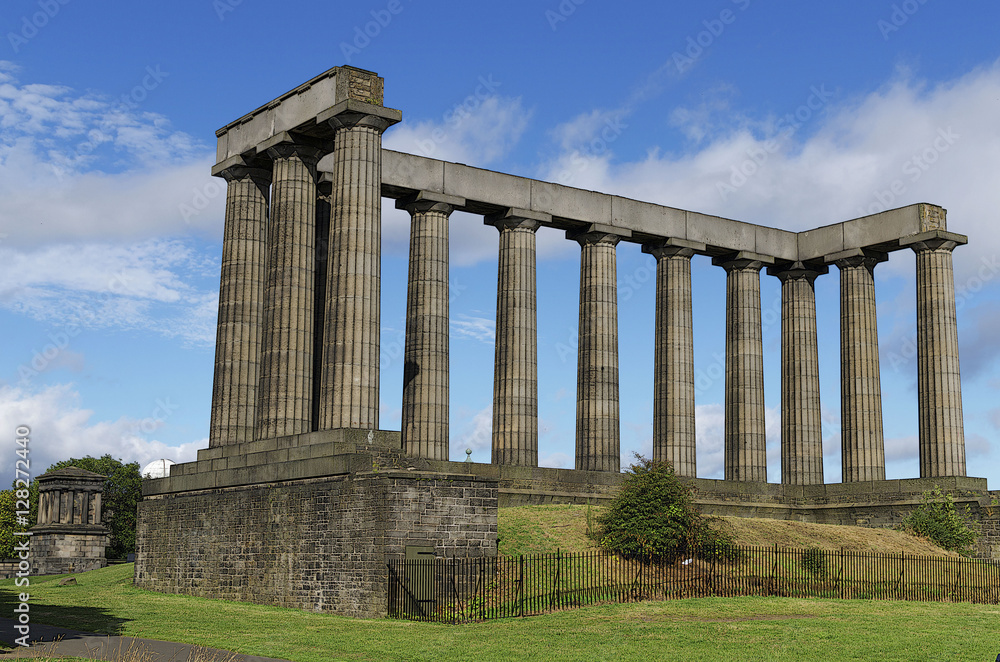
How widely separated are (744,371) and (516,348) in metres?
12.9

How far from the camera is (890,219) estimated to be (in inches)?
2167

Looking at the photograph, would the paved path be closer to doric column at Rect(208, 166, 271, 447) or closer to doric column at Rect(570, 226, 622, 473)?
doric column at Rect(208, 166, 271, 447)

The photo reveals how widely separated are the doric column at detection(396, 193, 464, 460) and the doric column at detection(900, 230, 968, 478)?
861 inches

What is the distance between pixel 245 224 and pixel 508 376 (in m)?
12.4

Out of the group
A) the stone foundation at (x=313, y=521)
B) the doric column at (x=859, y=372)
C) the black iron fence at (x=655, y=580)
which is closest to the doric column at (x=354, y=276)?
the stone foundation at (x=313, y=521)

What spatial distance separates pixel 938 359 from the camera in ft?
172

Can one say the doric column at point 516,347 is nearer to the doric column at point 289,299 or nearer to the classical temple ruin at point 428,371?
the classical temple ruin at point 428,371

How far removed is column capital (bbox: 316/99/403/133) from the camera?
37.9m

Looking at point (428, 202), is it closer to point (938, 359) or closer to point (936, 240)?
point (936, 240)

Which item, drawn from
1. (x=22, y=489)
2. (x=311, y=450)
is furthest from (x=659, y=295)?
(x=22, y=489)

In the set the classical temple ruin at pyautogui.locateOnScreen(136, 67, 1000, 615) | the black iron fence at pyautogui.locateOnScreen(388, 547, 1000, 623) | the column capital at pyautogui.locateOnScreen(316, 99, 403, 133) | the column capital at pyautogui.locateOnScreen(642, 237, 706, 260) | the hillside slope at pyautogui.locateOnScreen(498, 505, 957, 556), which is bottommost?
the black iron fence at pyautogui.locateOnScreen(388, 547, 1000, 623)

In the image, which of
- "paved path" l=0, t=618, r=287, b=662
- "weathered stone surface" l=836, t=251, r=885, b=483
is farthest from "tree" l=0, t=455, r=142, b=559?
"paved path" l=0, t=618, r=287, b=662

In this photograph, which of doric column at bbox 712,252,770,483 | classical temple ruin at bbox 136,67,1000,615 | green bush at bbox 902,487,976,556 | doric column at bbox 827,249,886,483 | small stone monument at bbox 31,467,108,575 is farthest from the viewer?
small stone monument at bbox 31,467,108,575

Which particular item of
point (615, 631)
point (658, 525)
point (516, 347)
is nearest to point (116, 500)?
point (516, 347)
